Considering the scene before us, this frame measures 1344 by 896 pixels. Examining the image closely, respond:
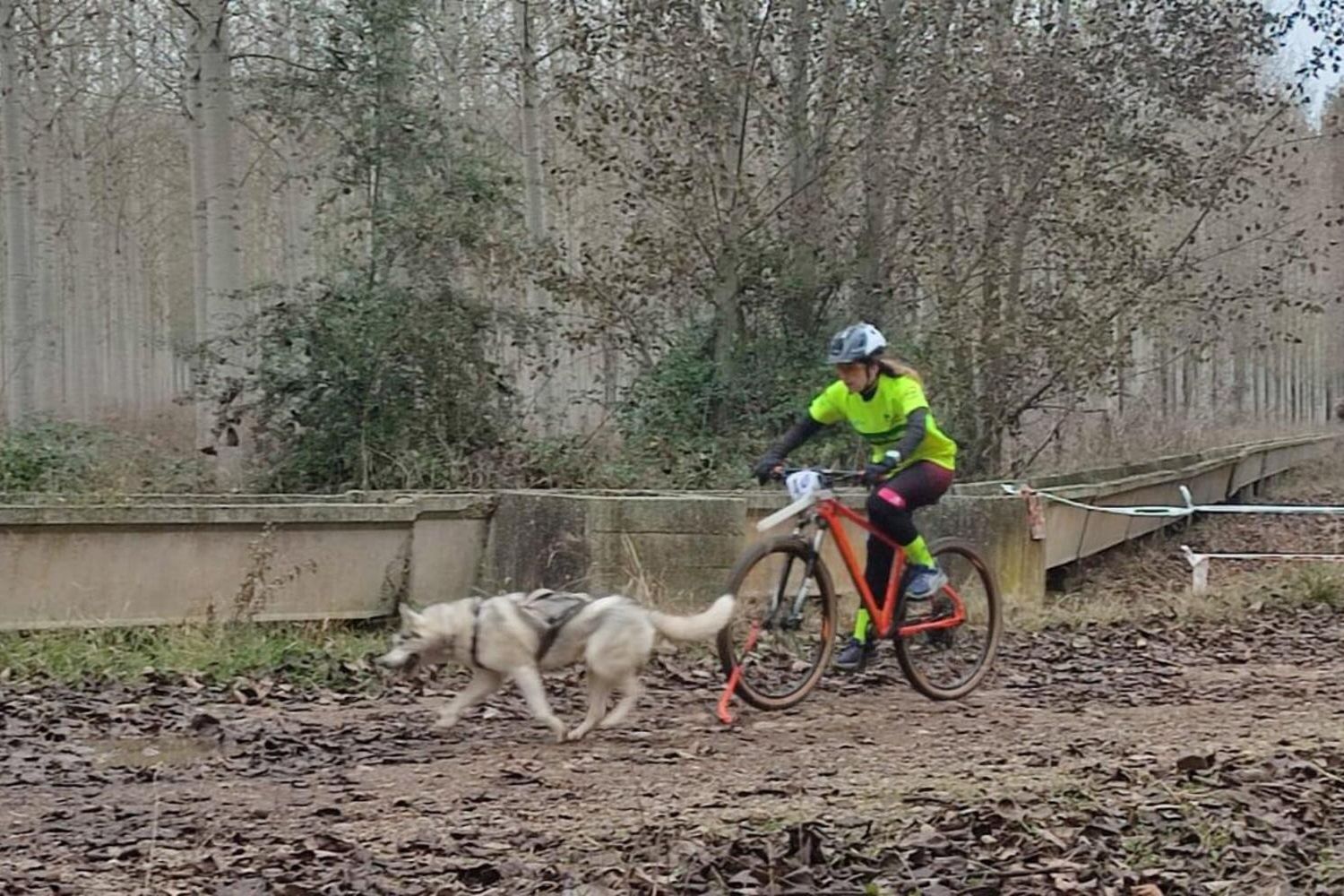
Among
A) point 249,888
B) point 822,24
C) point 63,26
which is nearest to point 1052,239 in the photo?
point 822,24

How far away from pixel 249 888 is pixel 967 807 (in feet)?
8.91

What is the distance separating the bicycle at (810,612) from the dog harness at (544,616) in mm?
851

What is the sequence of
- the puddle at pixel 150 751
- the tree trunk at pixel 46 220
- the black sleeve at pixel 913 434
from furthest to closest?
the tree trunk at pixel 46 220 < the black sleeve at pixel 913 434 < the puddle at pixel 150 751

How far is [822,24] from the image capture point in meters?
16.0

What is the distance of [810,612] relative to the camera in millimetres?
8328

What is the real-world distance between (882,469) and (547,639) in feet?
6.62

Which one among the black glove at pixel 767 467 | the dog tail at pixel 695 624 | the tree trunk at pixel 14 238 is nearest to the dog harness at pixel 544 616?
the dog tail at pixel 695 624

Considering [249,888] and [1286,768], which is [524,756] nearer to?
[249,888]

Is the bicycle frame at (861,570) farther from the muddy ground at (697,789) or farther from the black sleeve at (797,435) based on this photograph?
the muddy ground at (697,789)

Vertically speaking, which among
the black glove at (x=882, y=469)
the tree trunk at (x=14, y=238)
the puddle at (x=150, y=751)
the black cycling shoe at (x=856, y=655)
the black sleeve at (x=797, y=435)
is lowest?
the puddle at (x=150, y=751)

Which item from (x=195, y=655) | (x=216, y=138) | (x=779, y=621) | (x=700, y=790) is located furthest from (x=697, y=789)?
(x=216, y=138)

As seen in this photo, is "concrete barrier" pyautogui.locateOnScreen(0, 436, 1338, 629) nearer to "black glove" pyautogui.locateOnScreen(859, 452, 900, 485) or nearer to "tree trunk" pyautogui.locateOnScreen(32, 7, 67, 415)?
"black glove" pyautogui.locateOnScreen(859, 452, 900, 485)

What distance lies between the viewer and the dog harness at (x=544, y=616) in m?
7.70

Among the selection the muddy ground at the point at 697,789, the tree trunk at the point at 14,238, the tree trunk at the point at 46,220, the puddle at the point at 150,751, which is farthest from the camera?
the tree trunk at the point at 46,220
